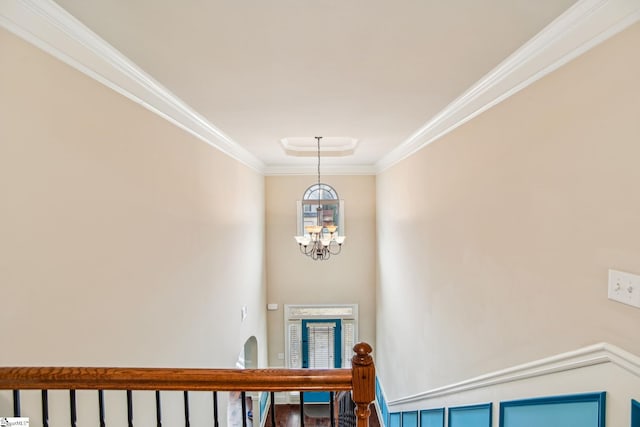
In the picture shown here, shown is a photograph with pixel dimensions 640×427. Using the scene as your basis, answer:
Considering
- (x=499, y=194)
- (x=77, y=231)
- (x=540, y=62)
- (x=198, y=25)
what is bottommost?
(x=77, y=231)

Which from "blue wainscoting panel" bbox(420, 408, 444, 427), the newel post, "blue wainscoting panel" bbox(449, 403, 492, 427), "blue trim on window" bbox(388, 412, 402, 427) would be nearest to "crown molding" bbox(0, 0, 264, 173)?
the newel post

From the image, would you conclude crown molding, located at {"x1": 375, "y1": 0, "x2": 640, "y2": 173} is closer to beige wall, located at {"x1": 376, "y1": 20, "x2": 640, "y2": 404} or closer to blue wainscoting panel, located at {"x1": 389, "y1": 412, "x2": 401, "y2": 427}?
beige wall, located at {"x1": 376, "y1": 20, "x2": 640, "y2": 404}

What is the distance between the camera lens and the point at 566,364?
1.46m

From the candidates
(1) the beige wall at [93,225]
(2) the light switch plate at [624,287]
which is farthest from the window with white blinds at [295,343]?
(2) the light switch plate at [624,287]

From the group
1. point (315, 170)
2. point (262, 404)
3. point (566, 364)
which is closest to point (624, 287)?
point (566, 364)

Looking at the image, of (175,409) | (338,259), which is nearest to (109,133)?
(175,409)

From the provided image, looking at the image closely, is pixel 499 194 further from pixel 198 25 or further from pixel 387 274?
pixel 387 274

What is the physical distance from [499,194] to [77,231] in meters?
2.42

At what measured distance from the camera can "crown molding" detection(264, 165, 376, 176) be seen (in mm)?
6336

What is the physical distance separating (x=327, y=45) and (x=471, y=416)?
2.52 meters

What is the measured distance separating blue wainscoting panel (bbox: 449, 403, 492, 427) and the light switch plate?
1.14 metres

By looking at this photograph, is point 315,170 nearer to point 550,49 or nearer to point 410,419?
point 410,419

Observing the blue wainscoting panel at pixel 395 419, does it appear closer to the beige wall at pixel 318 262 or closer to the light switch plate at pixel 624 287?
the beige wall at pixel 318 262

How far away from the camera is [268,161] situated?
19.1 ft
